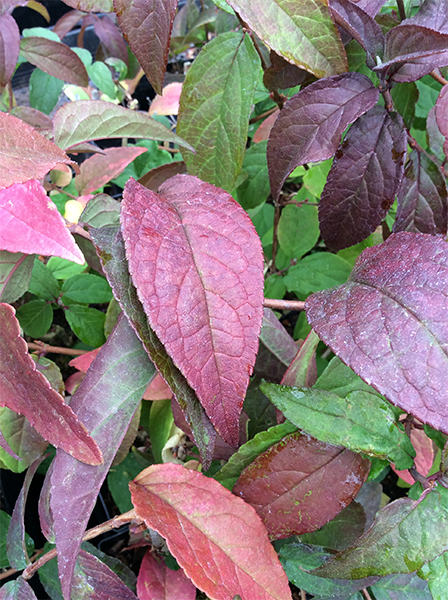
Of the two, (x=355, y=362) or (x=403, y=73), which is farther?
(x=403, y=73)

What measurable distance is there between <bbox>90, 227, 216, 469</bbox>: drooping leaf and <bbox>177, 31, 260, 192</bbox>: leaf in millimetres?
215

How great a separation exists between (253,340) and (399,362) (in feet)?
0.36

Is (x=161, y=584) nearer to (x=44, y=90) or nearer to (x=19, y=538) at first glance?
(x=19, y=538)

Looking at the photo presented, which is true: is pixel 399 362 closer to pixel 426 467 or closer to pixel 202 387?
pixel 202 387

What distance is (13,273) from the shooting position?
1.68 feet

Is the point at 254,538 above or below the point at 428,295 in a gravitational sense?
below

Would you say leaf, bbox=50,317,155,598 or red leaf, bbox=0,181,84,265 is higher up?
red leaf, bbox=0,181,84,265

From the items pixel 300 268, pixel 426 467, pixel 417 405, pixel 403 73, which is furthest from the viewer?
pixel 300 268

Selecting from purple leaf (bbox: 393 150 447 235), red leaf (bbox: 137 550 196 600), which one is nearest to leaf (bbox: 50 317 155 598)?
red leaf (bbox: 137 550 196 600)

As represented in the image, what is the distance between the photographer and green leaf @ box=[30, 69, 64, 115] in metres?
1.08

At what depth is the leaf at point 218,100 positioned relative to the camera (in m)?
0.58

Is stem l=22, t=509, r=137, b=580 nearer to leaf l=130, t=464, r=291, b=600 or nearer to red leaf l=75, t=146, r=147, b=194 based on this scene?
leaf l=130, t=464, r=291, b=600

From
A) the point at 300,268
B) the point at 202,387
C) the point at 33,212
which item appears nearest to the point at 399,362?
the point at 202,387

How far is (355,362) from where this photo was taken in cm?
36
